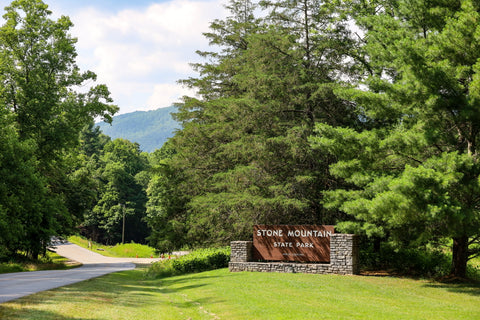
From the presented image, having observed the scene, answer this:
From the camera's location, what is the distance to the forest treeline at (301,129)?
15.7 m

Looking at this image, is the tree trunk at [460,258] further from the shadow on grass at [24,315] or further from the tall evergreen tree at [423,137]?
the shadow on grass at [24,315]

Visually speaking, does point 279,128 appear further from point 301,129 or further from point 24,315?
point 24,315

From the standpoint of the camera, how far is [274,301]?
42.4ft

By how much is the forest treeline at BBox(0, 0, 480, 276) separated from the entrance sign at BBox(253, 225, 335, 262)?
1.32 metres

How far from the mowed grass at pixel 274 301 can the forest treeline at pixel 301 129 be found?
254 centimetres

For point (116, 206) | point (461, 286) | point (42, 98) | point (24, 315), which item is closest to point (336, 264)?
point (461, 286)

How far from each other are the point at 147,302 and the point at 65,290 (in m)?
2.87

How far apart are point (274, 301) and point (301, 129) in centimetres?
1251

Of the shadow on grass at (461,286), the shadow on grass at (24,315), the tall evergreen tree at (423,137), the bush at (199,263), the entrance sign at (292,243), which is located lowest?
the bush at (199,263)

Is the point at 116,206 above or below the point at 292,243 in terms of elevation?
above

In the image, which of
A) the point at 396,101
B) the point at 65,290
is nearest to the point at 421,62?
the point at 396,101

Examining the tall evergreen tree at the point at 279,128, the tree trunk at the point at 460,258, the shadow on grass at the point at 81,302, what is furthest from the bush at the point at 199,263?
the tree trunk at the point at 460,258

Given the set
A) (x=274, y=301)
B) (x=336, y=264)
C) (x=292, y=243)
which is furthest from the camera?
(x=292, y=243)

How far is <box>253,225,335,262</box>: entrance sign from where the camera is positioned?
20.2 meters
